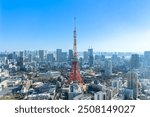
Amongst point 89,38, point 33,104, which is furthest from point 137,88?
point 33,104

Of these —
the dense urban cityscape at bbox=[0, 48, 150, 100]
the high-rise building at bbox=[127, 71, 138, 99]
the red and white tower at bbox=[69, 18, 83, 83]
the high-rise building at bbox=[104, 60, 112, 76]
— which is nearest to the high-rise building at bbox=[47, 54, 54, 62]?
the dense urban cityscape at bbox=[0, 48, 150, 100]

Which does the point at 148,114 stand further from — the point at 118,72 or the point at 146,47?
the point at 118,72

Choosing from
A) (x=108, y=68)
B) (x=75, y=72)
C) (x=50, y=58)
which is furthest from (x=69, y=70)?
(x=108, y=68)

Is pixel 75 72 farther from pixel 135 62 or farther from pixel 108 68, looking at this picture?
pixel 135 62

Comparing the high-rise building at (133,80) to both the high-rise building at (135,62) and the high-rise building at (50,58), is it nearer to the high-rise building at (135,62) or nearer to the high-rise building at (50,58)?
the high-rise building at (135,62)

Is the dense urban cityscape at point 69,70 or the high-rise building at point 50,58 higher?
the high-rise building at point 50,58

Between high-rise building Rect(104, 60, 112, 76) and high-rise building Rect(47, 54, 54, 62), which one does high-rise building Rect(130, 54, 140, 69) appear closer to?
high-rise building Rect(104, 60, 112, 76)

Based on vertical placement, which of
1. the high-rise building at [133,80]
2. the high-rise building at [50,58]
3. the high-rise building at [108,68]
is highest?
the high-rise building at [50,58]

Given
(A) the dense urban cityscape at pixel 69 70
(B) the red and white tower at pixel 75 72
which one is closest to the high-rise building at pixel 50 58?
(A) the dense urban cityscape at pixel 69 70
